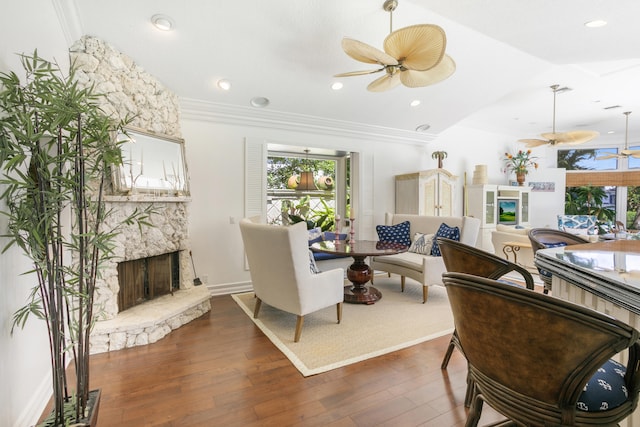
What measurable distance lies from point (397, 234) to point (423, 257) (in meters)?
0.73

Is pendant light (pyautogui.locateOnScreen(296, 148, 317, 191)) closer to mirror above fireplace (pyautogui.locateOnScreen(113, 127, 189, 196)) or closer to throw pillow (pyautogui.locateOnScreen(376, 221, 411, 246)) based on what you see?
throw pillow (pyautogui.locateOnScreen(376, 221, 411, 246))

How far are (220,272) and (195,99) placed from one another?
2.26 meters

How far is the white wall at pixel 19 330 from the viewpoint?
1.44 meters

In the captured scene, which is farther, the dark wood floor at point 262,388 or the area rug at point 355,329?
the area rug at point 355,329

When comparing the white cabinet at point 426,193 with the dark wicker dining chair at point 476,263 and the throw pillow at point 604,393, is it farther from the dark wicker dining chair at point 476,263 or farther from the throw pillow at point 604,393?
the throw pillow at point 604,393

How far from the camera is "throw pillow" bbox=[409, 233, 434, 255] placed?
166 inches

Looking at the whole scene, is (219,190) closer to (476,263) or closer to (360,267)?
(360,267)

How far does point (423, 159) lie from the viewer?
591cm

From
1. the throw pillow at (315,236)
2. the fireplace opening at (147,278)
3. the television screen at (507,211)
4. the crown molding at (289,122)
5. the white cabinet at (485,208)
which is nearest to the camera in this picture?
the fireplace opening at (147,278)

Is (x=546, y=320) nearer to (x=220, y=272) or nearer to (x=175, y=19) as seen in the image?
(x=175, y=19)

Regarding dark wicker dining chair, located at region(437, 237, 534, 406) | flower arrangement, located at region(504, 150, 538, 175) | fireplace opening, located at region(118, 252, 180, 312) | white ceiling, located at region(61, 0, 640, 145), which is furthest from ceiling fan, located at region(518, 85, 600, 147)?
fireplace opening, located at region(118, 252, 180, 312)

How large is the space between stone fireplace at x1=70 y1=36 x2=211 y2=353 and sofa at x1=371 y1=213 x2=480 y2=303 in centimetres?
244

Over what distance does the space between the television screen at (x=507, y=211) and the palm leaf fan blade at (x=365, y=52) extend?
5146mm

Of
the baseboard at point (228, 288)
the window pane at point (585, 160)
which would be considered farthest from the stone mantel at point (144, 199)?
the window pane at point (585, 160)
